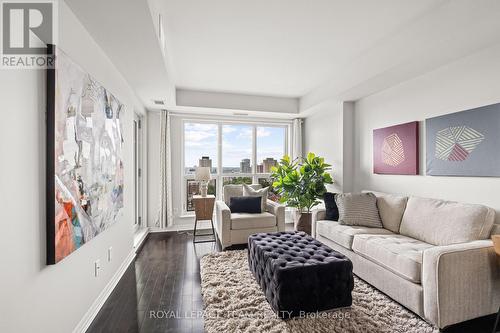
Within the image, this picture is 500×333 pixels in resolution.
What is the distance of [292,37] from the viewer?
263cm

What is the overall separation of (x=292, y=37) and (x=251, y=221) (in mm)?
2481

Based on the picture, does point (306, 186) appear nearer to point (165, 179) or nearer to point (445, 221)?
point (445, 221)

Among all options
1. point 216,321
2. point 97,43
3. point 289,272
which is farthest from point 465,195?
point 97,43

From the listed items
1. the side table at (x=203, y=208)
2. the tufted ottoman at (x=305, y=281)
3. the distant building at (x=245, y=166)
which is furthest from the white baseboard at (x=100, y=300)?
the distant building at (x=245, y=166)

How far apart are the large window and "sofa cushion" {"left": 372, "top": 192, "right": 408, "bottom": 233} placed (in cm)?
266

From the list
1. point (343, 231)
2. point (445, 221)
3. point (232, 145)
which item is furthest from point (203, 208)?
point (445, 221)

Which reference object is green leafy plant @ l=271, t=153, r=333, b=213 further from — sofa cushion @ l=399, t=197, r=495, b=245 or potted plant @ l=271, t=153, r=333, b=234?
sofa cushion @ l=399, t=197, r=495, b=245

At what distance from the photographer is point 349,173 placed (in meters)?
4.09

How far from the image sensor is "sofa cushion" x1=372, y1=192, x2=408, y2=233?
9.40ft

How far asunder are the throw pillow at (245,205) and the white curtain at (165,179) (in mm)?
1366

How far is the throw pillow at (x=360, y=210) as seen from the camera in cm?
300

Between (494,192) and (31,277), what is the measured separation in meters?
3.58

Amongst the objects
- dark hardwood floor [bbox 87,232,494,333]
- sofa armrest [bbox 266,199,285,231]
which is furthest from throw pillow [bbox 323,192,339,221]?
dark hardwood floor [bbox 87,232,494,333]

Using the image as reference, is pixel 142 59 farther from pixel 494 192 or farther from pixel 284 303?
pixel 494 192
